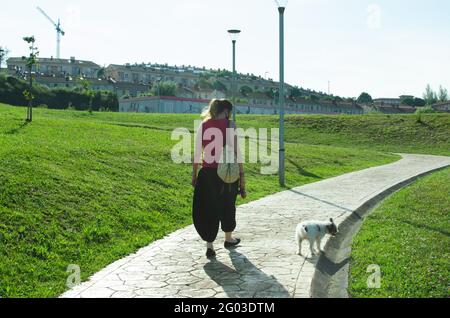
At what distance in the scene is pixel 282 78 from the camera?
50.0ft

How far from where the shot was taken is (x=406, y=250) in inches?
278

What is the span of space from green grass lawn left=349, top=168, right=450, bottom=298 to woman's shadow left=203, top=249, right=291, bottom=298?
0.87 m

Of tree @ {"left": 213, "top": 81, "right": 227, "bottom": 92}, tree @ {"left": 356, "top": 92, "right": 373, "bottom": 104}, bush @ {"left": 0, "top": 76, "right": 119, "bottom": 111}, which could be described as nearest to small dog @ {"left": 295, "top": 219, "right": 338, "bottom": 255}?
bush @ {"left": 0, "top": 76, "right": 119, "bottom": 111}

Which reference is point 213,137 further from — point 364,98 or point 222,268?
point 364,98

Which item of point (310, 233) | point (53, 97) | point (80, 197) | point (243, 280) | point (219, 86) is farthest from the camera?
point (219, 86)

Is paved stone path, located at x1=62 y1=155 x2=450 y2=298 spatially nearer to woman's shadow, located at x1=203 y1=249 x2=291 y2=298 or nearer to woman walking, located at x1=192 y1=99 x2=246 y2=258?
woman's shadow, located at x1=203 y1=249 x2=291 y2=298

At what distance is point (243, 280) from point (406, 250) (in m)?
2.58

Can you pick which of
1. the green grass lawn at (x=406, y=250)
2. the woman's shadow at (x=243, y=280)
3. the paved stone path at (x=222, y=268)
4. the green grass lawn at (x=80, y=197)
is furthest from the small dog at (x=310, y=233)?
the green grass lawn at (x=80, y=197)

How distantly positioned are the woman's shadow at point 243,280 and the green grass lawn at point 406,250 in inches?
34.3

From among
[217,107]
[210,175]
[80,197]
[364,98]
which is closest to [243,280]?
[210,175]

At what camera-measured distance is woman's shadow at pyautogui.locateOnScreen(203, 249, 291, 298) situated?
17.9 ft

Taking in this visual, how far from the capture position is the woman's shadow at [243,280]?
5468mm

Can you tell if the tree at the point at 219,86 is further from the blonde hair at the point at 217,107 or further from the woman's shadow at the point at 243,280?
the woman's shadow at the point at 243,280
